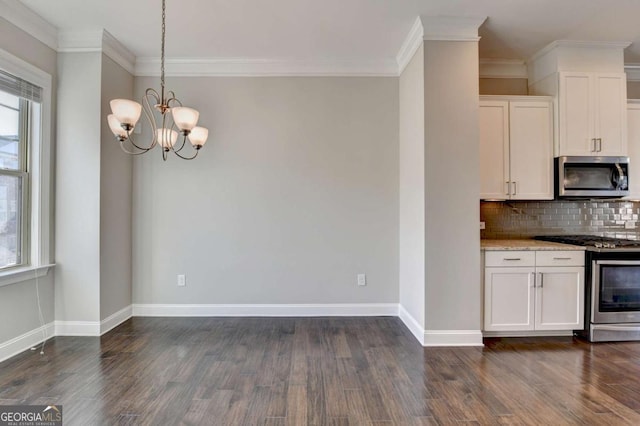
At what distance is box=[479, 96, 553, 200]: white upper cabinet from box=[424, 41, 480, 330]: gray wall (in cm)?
53

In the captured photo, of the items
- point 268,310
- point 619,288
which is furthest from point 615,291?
point 268,310

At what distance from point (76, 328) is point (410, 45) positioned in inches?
173

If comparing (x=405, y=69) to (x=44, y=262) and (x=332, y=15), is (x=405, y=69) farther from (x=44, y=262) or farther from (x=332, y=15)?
(x=44, y=262)

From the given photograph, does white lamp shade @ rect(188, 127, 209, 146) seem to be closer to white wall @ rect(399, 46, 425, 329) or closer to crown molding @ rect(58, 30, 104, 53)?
crown molding @ rect(58, 30, 104, 53)

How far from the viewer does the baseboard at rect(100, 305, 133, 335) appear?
11.7 ft

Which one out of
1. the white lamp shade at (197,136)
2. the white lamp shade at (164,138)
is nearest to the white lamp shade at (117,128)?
the white lamp shade at (164,138)

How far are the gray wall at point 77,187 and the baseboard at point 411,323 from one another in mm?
3148

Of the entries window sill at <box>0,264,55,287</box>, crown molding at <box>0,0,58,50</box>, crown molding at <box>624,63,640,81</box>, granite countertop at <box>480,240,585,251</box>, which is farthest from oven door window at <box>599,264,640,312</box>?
crown molding at <box>0,0,58,50</box>

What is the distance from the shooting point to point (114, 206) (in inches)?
149

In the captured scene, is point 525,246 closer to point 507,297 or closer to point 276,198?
point 507,297

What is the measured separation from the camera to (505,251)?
3.38 meters

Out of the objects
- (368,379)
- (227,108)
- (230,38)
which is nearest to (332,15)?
(230,38)

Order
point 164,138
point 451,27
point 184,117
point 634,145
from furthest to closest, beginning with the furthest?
point 634,145 < point 451,27 < point 164,138 < point 184,117

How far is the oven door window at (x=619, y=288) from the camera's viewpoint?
Answer: 3369 mm
